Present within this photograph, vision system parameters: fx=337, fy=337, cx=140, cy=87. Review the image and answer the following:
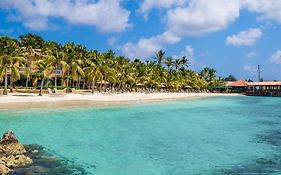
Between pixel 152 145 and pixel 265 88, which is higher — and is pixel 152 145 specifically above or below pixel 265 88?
below

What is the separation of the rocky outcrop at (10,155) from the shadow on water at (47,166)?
26cm

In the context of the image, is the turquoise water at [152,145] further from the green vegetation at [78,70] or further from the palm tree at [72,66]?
the palm tree at [72,66]

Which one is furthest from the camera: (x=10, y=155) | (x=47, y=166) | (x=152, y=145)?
(x=152, y=145)

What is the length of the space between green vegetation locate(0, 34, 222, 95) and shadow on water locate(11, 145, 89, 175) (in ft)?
93.1

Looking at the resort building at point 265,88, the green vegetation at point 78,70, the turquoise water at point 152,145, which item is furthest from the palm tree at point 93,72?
the resort building at point 265,88

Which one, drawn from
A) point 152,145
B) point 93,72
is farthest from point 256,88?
point 152,145

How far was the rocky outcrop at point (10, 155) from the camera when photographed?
35.3 ft

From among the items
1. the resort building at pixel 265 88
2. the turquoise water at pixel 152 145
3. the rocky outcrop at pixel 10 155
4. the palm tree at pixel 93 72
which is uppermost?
the palm tree at pixel 93 72

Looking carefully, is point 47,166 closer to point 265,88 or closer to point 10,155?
point 10,155

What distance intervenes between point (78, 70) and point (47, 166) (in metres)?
41.0

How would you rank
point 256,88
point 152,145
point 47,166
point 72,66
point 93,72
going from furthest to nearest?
point 256,88
point 93,72
point 72,66
point 152,145
point 47,166

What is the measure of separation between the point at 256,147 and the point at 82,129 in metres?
10.3

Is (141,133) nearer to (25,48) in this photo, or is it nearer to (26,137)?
(26,137)

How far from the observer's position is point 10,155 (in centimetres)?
1205
